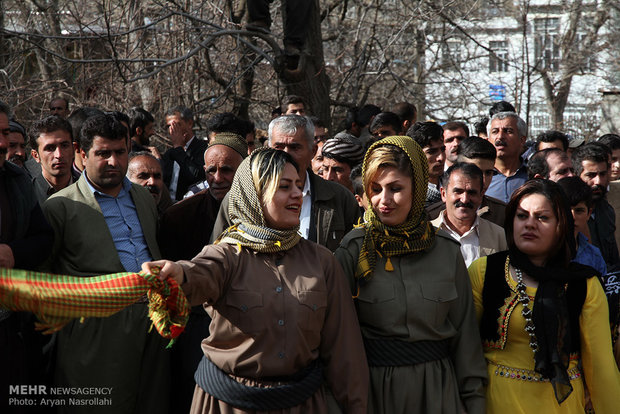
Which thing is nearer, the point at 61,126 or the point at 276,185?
the point at 276,185

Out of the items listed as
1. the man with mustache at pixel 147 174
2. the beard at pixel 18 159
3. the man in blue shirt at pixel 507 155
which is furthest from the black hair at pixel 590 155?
the beard at pixel 18 159

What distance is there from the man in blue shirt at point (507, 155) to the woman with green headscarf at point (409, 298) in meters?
2.80

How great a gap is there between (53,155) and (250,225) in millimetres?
2496

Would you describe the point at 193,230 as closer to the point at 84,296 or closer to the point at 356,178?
the point at 356,178

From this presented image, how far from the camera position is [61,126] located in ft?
16.6

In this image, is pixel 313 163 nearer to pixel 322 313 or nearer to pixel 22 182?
pixel 22 182

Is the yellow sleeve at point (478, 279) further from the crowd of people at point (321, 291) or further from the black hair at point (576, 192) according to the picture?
the black hair at point (576, 192)

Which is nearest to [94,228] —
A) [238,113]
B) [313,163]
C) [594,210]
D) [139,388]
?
[139,388]

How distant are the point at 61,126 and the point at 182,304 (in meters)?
2.92

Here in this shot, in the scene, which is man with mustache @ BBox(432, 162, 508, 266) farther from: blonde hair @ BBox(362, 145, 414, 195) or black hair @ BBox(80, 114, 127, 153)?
black hair @ BBox(80, 114, 127, 153)

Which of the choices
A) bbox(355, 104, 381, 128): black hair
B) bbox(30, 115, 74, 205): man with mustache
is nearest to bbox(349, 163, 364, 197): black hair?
bbox(30, 115, 74, 205): man with mustache

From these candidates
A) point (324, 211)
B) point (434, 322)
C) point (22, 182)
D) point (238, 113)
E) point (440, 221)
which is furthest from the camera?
point (238, 113)

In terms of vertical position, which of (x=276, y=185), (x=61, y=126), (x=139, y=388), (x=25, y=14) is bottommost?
(x=139, y=388)

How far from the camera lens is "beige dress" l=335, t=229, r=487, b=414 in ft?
10.4
